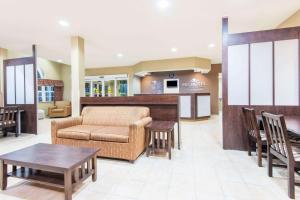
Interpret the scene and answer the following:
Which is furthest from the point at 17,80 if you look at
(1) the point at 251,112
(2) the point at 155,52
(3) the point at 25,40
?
(1) the point at 251,112

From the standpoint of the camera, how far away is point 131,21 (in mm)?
3559

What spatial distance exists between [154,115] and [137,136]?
1.14 metres

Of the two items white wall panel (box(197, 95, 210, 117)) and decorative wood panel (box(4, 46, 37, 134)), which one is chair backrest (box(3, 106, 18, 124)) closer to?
decorative wood panel (box(4, 46, 37, 134))

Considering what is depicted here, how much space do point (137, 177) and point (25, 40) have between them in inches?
195

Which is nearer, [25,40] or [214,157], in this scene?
[214,157]

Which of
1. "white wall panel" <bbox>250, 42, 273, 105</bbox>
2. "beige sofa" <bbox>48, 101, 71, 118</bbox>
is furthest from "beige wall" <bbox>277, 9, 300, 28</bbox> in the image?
"beige sofa" <bbox>48, 101, 71, 118</bbox>

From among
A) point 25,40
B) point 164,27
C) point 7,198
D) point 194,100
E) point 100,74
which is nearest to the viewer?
point 7,198

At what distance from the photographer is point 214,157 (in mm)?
2949

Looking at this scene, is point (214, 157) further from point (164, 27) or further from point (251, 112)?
point (164, 27)

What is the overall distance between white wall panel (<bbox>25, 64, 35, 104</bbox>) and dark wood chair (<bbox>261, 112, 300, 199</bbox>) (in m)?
5.62

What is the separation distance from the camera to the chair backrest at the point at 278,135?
5.54ft

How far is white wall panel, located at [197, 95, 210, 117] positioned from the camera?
7.14 metres

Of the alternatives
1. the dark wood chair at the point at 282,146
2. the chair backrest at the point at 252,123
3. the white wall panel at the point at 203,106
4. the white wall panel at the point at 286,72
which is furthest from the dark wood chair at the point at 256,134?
the white wall panel at the point at 203,106

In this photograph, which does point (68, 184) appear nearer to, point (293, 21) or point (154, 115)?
point (154, 115)
